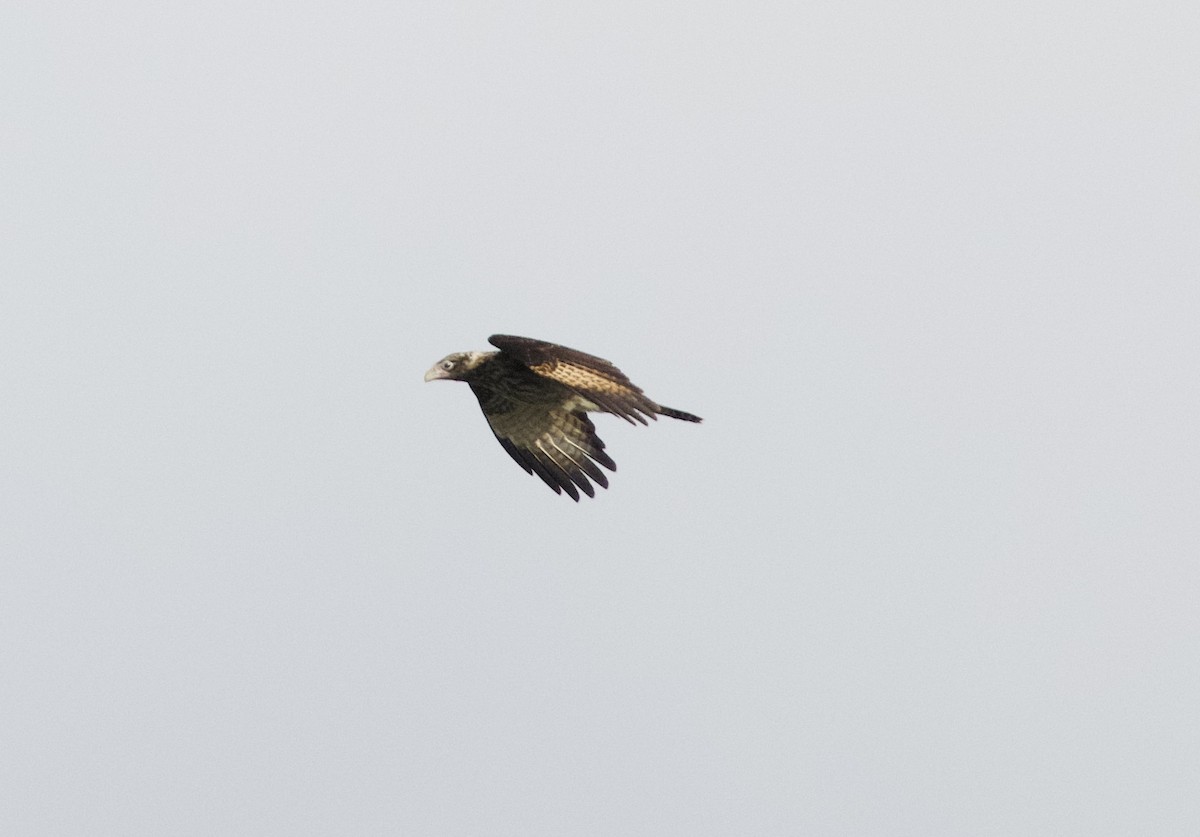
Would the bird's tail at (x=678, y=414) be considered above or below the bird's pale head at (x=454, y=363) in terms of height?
above

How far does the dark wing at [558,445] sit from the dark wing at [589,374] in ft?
5.53

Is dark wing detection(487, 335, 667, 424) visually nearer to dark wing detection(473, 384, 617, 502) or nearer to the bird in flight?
the bird in flight

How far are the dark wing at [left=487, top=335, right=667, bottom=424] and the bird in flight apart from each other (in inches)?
4.5

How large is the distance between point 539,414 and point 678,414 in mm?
1718

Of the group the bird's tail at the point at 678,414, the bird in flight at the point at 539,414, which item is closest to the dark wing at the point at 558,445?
the bird in flight at the point at 539,414

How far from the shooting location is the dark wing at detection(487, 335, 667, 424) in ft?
63.8

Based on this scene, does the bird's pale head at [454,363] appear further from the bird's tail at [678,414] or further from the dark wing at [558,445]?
the bird's tail at [678,414]

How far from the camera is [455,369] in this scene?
21375 mm

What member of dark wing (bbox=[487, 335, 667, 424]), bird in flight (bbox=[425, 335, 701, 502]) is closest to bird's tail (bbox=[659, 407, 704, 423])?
bird in flight (bbox=[425, 335, 701, 502])

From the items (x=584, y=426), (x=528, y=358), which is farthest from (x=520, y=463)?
(x=528, y=358)

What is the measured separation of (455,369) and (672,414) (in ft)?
8.08

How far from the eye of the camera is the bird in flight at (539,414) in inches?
829

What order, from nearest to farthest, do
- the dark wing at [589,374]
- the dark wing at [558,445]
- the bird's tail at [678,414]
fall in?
the dark wing at [589,374] < the bird's tail at [678,414] < the dark wing at [558,445]

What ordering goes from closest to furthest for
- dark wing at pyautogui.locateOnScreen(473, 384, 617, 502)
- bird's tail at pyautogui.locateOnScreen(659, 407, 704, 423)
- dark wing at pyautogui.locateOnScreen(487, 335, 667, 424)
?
dark wing at pyautogui.locateOnScreen(487, 335, 667, 424) < bird's tail at pyautogui.locateOnScreen(659, 407, 704, 423) < dark wing at pyautogui.locateOnScreen(473, 384, 617, 502)
